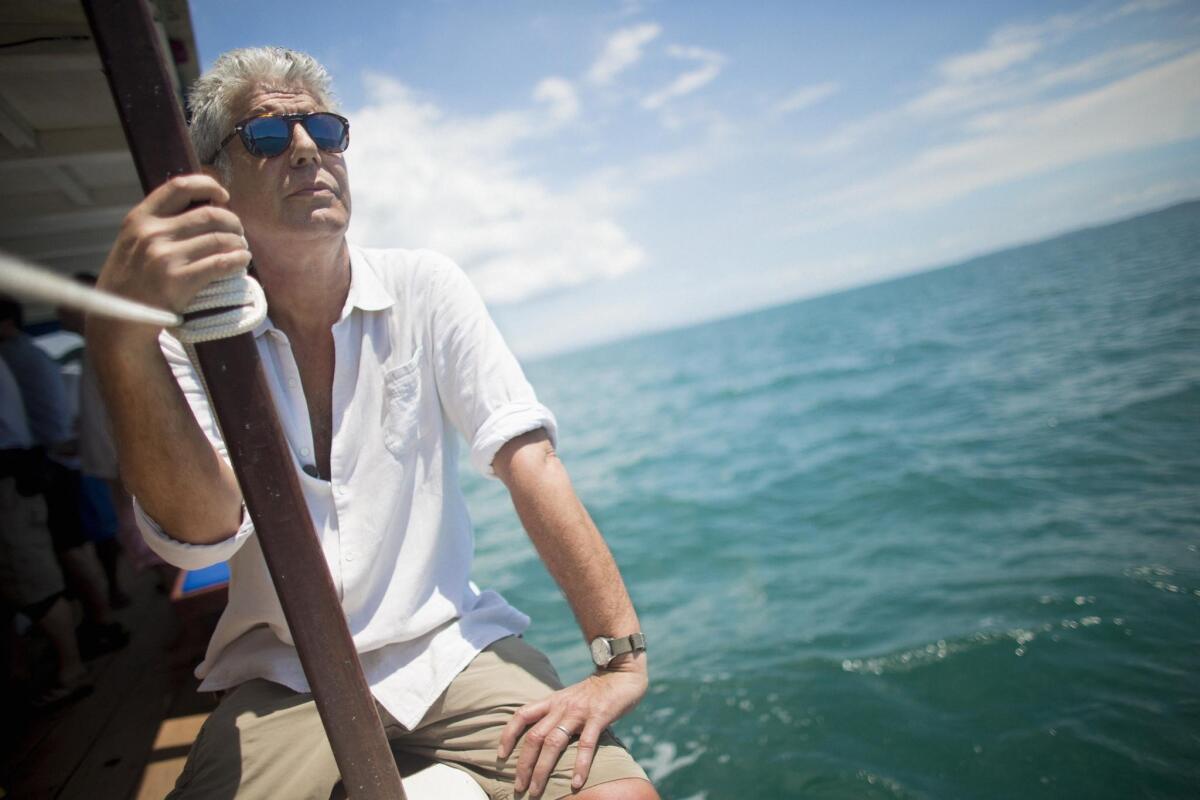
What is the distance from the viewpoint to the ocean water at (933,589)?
9.90ft

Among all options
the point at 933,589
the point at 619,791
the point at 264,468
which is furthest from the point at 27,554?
the point at 933,589

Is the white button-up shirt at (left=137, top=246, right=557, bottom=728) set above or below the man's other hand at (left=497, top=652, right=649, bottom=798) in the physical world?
above

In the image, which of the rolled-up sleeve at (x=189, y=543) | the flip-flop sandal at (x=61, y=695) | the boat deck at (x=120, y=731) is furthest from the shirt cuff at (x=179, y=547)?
the flip-flop sandal at (x=61, y=695)

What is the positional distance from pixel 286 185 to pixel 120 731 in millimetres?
2732

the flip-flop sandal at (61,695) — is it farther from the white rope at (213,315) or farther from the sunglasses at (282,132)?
the white rope at (213,315)

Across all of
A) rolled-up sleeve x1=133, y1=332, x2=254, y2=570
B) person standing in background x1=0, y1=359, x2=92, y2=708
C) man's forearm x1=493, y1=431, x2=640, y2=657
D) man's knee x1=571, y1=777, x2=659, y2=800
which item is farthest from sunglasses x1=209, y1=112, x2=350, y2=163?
person standing in background x1=0, y1=359, x2=92, y2=708

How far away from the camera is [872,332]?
3462 centimetres

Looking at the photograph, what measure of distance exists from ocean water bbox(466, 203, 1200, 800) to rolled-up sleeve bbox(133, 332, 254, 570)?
276 cm

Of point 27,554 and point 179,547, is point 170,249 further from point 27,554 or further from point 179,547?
point 27,554

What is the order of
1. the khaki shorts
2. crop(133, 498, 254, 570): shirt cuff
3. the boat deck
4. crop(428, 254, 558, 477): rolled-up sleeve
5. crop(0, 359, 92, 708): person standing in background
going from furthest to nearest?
1. crop(0, 359, 92, 708): person standing in background
2. the boat deck
3. crop(428, 254, 558, 477): rolled-up sleeve
4. the khaki shorts
5. crop(133, 498, 254, 570): shirt cuff

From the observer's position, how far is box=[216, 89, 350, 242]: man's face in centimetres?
151

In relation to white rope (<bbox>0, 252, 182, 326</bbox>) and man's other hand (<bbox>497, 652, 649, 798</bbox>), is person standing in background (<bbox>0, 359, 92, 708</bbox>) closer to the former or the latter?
man's other hand (<bbox>497, 652, 649, 798</bbox>)

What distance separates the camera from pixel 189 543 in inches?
49.0

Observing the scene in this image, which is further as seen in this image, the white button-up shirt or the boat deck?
the boat deck
